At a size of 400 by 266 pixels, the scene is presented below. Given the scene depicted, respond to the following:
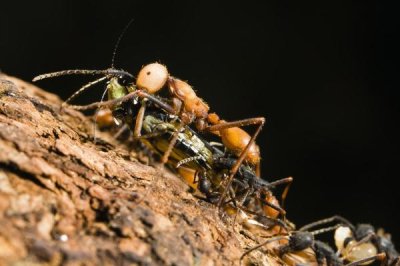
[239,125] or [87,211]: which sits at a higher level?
[239,125]

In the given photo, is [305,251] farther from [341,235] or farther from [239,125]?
[239,125]

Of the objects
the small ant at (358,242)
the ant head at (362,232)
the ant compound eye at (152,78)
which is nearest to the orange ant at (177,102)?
the ant compound eye at (152,78)

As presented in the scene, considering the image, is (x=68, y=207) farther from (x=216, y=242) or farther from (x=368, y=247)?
(x=368, y=247)

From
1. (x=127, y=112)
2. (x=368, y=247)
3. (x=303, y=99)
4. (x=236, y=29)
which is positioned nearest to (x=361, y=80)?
(x=303, y=99)

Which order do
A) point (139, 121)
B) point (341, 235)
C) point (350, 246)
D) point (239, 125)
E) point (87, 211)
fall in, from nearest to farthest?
point (87, 211) → point (139, 121) → point (239, 125) → point (350, 246) → point (341, 235)

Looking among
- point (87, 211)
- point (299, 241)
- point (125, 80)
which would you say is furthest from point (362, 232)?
point (87, 211)

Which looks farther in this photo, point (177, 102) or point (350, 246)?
point (350, 246)

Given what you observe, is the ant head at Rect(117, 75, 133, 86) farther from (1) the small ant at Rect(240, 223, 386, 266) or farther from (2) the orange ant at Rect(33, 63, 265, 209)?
(1) the small ant at Rect(240, 223, 386, 266)
